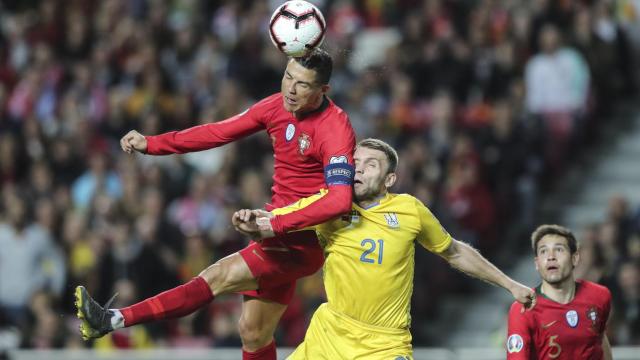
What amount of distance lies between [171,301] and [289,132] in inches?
44.9

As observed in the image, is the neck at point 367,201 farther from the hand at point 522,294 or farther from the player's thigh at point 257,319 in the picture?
the player's thigh at point 257,319

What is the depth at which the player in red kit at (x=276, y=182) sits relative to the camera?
22.6 feet

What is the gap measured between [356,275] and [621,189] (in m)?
7.00

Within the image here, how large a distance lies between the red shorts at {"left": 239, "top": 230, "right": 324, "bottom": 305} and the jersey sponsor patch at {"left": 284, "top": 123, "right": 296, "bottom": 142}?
1.82 feet

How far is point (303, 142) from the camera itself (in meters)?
7.06

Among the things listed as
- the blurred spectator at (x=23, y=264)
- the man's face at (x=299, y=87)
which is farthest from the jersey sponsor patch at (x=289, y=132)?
the blurred spectator at (x=23, y=264)

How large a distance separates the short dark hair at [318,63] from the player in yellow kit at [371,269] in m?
0.42

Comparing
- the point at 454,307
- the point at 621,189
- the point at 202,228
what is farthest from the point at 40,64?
the point at 621,189

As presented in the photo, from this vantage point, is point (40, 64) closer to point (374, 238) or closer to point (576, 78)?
point (576, 78)

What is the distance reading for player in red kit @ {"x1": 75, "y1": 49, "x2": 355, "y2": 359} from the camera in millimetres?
6879

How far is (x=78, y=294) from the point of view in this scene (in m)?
6.73

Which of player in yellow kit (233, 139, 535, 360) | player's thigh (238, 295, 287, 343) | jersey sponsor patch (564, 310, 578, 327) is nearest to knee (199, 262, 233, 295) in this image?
player's thigh (238, 295, 287, 343)

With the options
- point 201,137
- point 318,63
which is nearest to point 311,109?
point 318,63

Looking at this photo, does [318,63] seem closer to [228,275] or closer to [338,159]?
[338,159]
